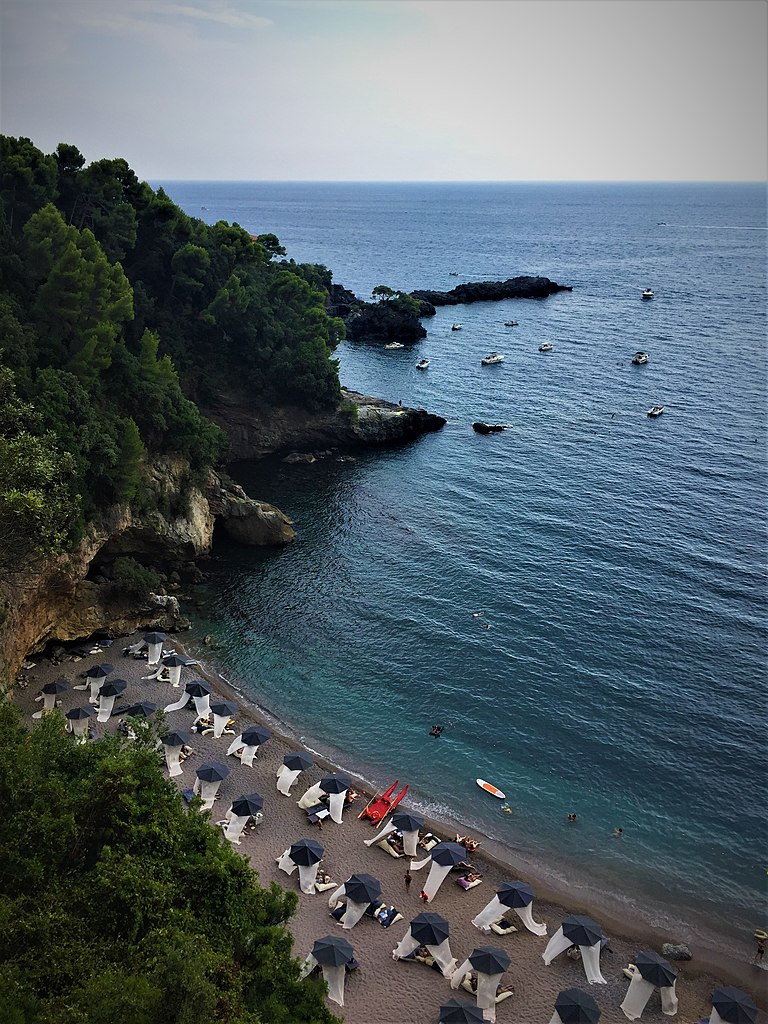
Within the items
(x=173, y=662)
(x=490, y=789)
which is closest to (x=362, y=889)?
(x=490, y=789)

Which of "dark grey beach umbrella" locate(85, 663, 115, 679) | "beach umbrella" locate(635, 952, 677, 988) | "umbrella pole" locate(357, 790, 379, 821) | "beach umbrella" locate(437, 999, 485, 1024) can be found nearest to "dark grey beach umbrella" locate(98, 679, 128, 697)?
"dark grey beach umbrella" locate(85, 663, 115, 679)

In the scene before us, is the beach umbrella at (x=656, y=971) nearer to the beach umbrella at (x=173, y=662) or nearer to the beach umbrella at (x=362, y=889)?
the beach umbrella at (x=362, y=889)

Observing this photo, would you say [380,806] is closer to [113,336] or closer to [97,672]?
[97,672]

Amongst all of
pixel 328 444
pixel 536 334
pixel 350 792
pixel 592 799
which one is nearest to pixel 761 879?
pixel 592 799

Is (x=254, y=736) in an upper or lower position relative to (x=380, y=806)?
upper

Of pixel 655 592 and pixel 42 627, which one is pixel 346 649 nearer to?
Result: pixel 42 627
